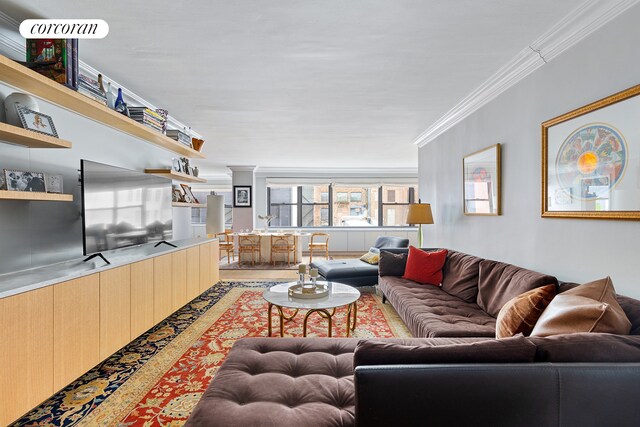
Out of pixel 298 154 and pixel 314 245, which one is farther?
pixel 314 245

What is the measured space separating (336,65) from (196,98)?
163 centimetres

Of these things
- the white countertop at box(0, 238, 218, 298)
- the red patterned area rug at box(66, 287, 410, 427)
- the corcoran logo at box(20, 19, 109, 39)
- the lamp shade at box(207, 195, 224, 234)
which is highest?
the corcoran logo at box(20, 19, 109, 39)

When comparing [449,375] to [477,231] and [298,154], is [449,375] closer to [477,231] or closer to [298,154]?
[477,231]

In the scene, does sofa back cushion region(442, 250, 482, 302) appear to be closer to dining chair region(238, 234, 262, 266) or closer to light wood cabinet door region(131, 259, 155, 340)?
light wood cabinet door region(131, 259, 155, 340)

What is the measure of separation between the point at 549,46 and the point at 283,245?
233 inches

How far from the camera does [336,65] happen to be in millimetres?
2553

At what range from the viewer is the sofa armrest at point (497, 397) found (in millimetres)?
1042

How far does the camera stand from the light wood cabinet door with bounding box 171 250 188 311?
11.1ft

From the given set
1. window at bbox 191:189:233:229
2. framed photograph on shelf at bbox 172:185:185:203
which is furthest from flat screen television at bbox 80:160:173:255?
window at bbox 191:189:233:229

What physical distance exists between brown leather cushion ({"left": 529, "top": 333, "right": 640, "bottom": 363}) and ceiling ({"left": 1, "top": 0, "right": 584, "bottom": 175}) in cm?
179

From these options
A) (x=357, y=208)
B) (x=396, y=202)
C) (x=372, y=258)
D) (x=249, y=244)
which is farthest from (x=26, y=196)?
(x=396, y=202)

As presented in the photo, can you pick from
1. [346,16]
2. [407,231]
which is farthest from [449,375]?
[407,231]

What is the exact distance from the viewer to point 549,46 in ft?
7.16

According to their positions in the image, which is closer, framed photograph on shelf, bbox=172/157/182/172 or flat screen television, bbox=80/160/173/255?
flat screen television, bbox=80/160/173/255
